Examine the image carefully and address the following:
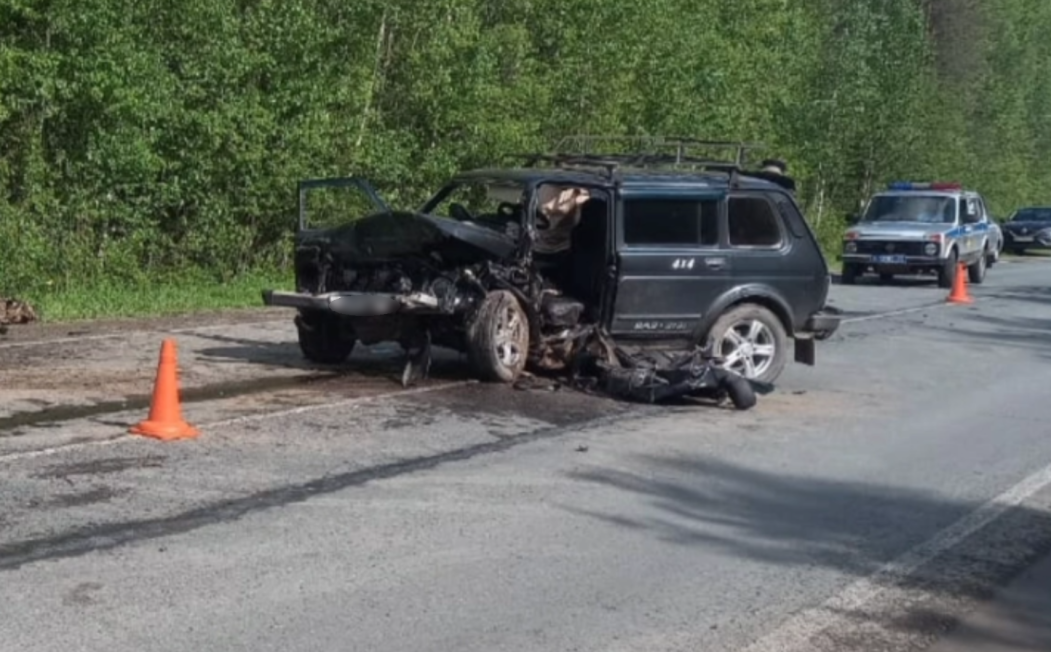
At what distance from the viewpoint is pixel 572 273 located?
15.0m

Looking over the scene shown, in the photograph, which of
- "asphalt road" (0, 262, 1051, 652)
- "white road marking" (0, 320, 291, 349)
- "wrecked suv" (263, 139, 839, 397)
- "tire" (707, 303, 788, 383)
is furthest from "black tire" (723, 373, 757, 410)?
"white road marking" (0, 320, 291, 349)

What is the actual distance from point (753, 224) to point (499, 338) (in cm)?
274

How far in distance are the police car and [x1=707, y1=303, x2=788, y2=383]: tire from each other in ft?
54.2

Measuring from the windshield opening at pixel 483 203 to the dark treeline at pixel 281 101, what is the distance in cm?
697

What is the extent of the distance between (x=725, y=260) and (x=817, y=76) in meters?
33.5

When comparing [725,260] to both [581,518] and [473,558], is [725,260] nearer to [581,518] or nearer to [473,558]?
[581,518]

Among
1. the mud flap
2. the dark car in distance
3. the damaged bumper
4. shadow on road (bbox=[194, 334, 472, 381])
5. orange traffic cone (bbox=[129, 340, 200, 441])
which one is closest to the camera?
orange traffic cone (bbox=[129, 340, 200, 441])

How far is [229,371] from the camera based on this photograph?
591 inches

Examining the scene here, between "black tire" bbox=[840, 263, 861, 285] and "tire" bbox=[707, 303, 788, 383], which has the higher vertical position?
"tire" bbox=[707, 303, 788, 383]

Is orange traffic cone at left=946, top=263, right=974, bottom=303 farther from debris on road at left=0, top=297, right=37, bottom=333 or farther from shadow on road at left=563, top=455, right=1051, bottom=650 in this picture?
shadow on road at left=563, top=455, right=1051, bottom=650

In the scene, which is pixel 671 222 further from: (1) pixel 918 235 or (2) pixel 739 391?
(1) pixel 918 235

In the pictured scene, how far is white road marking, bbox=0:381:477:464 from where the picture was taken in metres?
10.6

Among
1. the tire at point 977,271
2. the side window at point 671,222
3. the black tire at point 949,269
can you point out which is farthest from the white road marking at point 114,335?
the tire at point 977,271

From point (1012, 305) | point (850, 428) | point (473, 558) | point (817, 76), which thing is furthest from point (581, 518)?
point (817, 76)
